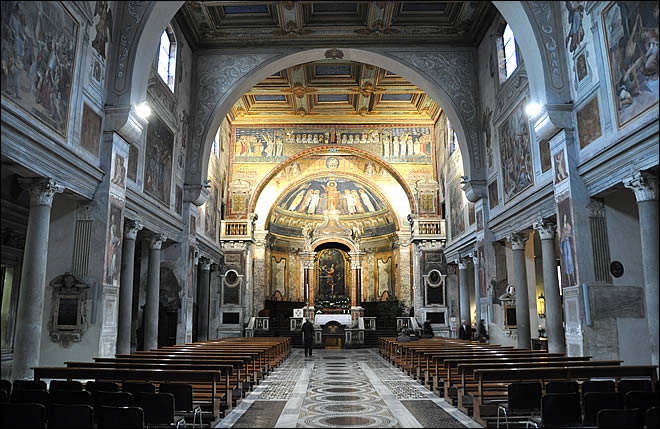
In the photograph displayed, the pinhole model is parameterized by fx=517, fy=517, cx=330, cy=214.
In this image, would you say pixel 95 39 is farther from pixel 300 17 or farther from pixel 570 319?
pixel 570 319

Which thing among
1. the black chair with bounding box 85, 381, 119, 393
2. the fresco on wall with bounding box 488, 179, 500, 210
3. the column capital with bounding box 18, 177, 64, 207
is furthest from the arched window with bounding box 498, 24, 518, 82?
the black chair with bounding box 85, 381, 119, 393

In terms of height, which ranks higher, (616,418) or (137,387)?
(137,387)

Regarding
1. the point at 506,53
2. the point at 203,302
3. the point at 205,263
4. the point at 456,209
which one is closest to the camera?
the point at 506,53

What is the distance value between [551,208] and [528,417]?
23.5 ft

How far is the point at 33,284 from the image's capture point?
32.6ft

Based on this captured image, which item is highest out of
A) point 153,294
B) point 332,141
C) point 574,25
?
point 332,141

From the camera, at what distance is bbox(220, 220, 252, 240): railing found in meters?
27.4

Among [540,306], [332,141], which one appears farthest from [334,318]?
[540,306]

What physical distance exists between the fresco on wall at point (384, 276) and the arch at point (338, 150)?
6.08 metres

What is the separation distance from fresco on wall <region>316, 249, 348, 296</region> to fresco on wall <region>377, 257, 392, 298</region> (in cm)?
270

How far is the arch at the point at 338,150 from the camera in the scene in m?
27.7

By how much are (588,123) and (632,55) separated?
1.92 m

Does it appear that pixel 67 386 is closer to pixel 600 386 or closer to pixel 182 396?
pixel 182 396

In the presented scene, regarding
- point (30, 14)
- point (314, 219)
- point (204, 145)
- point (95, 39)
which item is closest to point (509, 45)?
point (204, 145)
